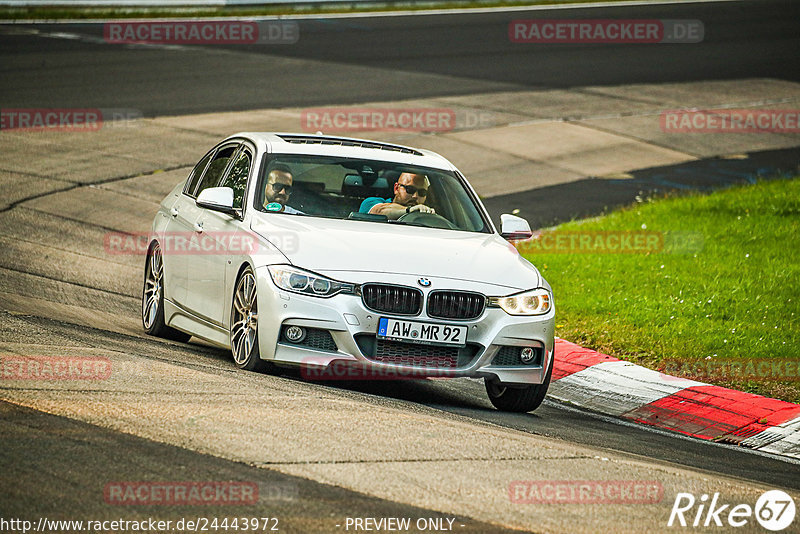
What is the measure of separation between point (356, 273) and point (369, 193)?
5.26 feet

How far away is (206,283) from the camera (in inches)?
358

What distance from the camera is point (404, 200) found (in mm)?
9336

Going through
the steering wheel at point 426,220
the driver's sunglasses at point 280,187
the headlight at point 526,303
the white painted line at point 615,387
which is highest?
the driver's sunglasses at point 280,187

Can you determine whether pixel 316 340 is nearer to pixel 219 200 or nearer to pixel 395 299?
pixel 395 299

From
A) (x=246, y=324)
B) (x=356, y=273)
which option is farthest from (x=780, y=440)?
(x=246, y=324)

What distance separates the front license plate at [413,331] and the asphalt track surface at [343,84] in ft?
1.41

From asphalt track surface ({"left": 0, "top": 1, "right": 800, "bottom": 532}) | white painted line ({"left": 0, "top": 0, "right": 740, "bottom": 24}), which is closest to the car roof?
asphalt track surface ({"left": 0, "top": 1, "right": 800, "bottom": 532})

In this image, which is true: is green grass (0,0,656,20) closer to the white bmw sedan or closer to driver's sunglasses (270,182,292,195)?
the white bmw sedan

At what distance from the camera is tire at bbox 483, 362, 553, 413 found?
8516 mm

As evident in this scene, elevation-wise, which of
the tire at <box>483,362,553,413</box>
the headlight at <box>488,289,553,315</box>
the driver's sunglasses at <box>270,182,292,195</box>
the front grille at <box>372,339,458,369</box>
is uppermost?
the driver's sunglasses at <box>270,182,292,195</box>

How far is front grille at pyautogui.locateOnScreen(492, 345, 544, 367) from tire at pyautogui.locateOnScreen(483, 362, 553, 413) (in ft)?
0.47

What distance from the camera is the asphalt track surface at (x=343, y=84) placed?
535 cm

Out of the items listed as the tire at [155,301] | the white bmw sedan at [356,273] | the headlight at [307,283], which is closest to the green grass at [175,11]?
the tire at [155,301]

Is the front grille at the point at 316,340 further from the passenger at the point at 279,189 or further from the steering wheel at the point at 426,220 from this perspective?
the steering wheel at the point at 426,220
